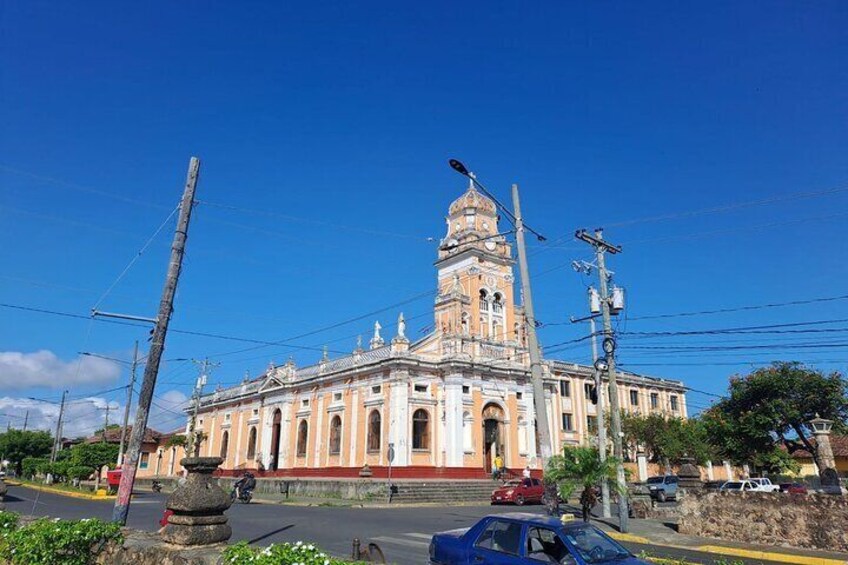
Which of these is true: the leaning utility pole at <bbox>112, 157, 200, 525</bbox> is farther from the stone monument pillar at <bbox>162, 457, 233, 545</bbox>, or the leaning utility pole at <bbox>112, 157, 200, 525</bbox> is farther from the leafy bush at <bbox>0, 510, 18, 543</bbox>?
the stone monument pillar at <bbox>162, 457, 233, 545</bbox>

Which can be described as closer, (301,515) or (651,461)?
(301,515)

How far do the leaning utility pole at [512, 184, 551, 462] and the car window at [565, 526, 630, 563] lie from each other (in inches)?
147

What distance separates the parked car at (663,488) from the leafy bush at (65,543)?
31.7 metres

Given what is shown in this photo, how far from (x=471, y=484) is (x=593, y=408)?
20744 mm

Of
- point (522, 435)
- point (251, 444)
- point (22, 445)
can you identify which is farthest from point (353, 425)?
point (22, 445)

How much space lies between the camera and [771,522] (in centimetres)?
1584

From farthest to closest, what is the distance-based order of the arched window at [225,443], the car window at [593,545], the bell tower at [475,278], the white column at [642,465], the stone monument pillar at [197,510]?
the arched window at [225,443] → the white column at [642,465] → the bell tower at [475,278] → the car window at [593,545] → the stone monument pillar at [197,510]

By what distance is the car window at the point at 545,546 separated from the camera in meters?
7.93

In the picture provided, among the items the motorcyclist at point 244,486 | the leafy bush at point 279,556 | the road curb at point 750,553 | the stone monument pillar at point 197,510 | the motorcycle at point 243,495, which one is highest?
the stone monument pillar at point 197,510

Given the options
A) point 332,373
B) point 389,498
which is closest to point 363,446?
point 332,373

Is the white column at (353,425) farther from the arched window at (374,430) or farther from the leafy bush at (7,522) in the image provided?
the leafy bush at (7,522)

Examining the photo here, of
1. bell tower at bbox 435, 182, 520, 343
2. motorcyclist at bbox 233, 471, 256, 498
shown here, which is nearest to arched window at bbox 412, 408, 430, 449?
bell tower at bbox 435, 182, 520, 343

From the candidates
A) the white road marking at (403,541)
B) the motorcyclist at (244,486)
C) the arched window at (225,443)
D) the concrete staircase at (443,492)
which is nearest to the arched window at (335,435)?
the concrete staircase at (443,492)

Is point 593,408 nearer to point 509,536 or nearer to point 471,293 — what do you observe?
point 471,293
